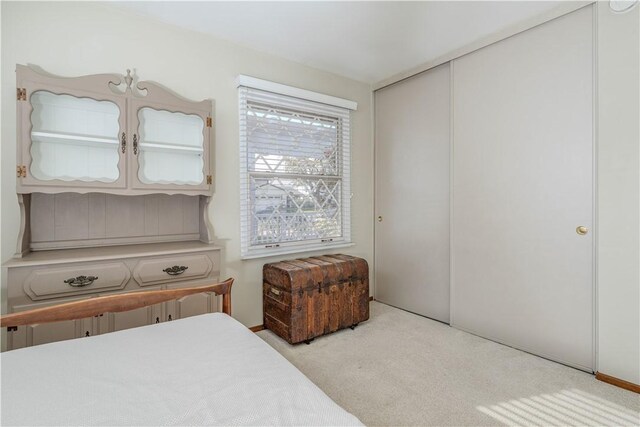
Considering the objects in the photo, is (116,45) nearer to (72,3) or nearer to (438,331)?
(72,3)

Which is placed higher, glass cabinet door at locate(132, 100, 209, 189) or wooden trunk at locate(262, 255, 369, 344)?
glass cabinet door at locate(132, 100, 209, 189)

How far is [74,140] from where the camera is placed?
6.71 feet

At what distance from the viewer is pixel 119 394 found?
100 cm

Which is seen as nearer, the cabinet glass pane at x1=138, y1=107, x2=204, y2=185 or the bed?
the bed

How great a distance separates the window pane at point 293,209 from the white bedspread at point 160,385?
1.68 metres

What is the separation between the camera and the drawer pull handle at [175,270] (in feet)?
7.26

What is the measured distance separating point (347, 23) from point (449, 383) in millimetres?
2665

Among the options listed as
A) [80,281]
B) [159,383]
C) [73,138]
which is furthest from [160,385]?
[73,138]

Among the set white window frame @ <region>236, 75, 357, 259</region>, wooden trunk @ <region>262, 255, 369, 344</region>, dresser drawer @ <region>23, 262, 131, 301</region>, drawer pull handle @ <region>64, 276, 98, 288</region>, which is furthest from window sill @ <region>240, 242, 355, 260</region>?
drawer pull handle @ <region>64, 276, 98, 288</region>

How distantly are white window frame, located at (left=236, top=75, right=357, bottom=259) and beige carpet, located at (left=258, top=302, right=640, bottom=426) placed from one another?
0.78 metres

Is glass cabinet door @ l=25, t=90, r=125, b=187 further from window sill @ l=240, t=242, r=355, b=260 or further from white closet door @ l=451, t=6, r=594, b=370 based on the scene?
white closet door @ l=451, t=6, r=594, b=370

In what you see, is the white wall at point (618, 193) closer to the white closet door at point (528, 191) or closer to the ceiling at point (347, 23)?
the white closet door at point (528, 191)

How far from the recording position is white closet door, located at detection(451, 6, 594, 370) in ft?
7.46

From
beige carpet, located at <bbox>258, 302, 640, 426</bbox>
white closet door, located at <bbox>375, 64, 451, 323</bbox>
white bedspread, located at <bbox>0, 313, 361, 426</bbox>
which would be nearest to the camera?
white bedspread, located at <bbox>0, 313, 361, 426</bbox>
